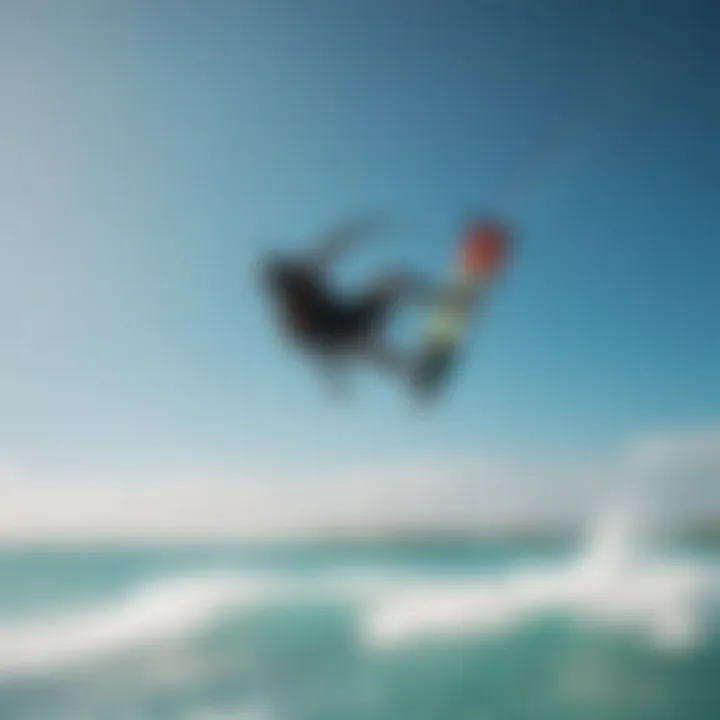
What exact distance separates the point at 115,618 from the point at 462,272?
0.73m

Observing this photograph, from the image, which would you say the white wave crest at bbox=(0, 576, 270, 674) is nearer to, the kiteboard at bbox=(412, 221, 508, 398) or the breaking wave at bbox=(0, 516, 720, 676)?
the breaking wave at bbox=(0, 516, 720, 676)

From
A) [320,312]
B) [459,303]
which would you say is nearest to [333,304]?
[320,312]

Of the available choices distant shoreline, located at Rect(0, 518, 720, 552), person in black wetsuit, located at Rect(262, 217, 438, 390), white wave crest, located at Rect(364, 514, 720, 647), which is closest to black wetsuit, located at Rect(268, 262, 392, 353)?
person in black wetsuit, located at Rect(262, 217, 438, 390)

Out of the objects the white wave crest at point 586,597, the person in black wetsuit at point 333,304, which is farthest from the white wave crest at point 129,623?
the person in black wetsuit at point 333,304

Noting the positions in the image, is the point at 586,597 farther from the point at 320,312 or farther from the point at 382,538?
the point at 320,312

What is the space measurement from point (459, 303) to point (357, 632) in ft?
1.69

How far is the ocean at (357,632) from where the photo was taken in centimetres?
142

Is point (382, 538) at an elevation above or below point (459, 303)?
below

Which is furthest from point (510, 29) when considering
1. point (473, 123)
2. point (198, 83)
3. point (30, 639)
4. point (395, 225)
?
point (30, 639)

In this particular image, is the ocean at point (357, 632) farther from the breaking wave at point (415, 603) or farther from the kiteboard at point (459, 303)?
the kiteboard at point (459, 303)

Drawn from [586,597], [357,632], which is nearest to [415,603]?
[357,632]

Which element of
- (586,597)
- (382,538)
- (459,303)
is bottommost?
(586,597)

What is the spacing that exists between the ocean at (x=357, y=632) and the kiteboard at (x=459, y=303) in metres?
0.26

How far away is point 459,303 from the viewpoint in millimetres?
1502
